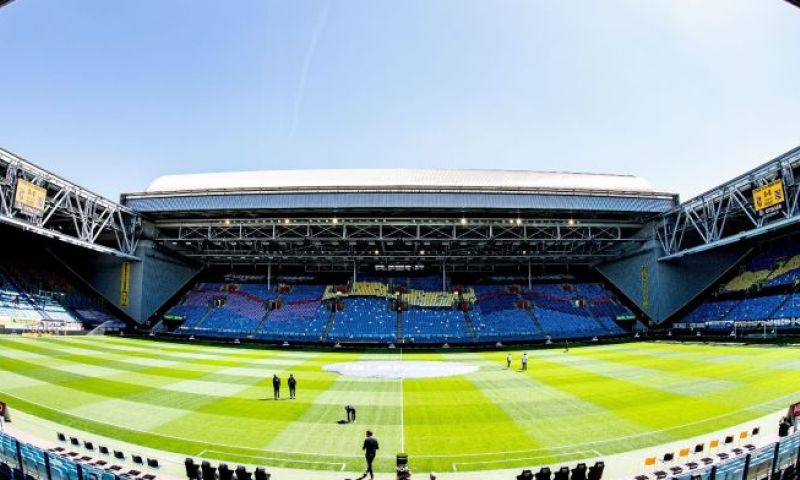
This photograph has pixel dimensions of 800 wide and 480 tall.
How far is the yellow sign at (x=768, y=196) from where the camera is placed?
33344mm

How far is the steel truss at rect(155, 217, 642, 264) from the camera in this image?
4762cm

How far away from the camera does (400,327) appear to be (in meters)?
53.6

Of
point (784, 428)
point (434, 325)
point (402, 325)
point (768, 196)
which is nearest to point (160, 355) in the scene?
point (402, 325)

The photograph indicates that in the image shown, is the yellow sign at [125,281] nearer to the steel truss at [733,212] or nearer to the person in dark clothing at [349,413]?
the person in dark clothing at [349,413]

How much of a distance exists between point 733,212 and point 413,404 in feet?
130

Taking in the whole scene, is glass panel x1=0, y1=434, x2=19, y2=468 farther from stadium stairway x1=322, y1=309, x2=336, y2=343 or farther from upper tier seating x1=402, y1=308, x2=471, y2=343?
upper tier seating x1=402, y1=308, x2=471, y2=343

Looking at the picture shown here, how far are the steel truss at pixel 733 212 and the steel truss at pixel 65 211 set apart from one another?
61398 mm

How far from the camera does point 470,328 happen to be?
174ft

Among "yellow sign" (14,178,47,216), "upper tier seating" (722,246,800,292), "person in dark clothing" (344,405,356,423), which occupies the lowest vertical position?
"person in dark clothing" (344,405,356,423)

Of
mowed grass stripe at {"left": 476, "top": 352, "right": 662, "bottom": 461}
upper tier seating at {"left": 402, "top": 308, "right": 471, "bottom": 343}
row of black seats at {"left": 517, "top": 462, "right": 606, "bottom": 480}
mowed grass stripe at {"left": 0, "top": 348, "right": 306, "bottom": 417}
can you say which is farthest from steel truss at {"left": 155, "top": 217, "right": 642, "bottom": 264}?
row of black seats at {"left": 517, "top": 462, "right": 606, "bottom": 480}

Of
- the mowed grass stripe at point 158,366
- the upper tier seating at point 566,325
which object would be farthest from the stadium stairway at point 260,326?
the upper tier seating at point 566,325

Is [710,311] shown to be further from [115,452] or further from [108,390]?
[108,390]

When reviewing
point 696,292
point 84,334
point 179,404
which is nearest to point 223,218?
point 84,334

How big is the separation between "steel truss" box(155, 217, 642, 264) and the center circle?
1606 cm
